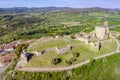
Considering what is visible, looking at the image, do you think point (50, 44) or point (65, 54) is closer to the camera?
point (65, 54)

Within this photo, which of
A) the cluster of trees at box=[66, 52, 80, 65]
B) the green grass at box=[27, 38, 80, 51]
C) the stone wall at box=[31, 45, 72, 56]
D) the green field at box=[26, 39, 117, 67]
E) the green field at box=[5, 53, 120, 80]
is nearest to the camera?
the green field at box=[5, 53, 120, 80]

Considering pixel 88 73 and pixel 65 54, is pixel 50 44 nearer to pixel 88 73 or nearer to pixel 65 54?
pixel 65 54

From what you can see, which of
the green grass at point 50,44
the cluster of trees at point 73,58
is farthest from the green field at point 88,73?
the green grass at point 50,44

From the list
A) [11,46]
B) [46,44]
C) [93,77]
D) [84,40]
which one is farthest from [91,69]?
[11,46]

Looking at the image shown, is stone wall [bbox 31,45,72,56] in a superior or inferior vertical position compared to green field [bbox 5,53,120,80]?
superior

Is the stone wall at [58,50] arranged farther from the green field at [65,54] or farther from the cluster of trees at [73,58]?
the cluster of trees at [73,58]

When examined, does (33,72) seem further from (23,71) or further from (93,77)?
(93,77)

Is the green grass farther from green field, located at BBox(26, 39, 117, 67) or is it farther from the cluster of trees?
the cluster of trees

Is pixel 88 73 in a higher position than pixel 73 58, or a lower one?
lower

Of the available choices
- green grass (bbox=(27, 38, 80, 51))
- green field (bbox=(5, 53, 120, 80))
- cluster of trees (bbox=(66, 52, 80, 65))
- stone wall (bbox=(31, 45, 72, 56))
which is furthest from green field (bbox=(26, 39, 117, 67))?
green field (bbox=(5, 53, 120, 80))

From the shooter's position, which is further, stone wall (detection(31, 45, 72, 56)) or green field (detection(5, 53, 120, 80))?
stone wall (detection(31, 45, 72, 56))

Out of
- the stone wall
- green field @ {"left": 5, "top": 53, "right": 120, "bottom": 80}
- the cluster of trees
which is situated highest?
the stone wall

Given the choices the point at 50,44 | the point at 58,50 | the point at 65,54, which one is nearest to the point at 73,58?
the point at 65,54
